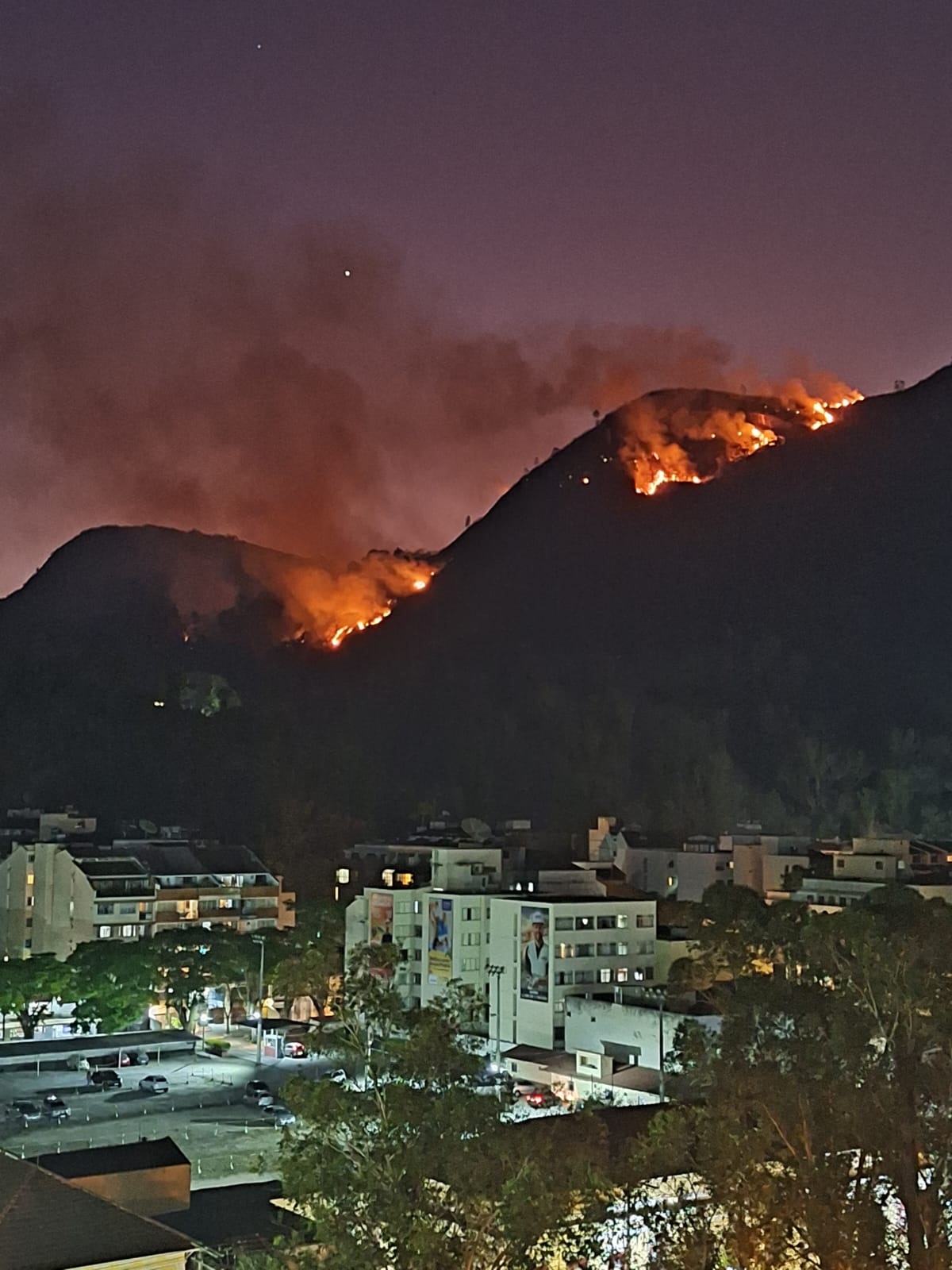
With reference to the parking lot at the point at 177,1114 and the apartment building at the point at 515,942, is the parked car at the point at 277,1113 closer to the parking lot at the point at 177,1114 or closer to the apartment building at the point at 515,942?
the parking lot at the point at 177,1114

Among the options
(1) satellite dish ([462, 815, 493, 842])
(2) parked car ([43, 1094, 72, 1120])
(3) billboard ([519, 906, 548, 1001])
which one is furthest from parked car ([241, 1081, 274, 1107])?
(1) satellite dish ([462, 815, 493, 842])

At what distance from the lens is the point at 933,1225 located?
38.1 feet

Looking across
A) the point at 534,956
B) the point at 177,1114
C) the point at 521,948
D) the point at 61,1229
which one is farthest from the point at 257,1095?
the point at 61,1229

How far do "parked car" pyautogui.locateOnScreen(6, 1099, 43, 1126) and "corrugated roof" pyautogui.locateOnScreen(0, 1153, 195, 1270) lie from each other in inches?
623

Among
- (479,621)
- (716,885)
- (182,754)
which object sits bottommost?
(716,885)

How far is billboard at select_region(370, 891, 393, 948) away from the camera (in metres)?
39.0

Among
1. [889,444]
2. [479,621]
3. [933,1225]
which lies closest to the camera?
[933,1225]

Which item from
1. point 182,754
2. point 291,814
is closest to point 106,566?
point 182,754

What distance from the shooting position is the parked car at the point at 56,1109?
26469 millimetres

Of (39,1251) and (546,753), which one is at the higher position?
(546,753)

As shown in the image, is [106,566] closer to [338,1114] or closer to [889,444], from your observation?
[889,444]

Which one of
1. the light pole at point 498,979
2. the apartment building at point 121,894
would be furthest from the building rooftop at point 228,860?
the light pole at point 498,979

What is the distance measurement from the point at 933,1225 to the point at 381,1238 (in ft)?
15.7

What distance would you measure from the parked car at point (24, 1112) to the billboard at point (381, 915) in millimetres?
12843
